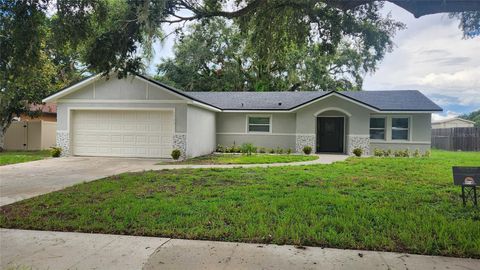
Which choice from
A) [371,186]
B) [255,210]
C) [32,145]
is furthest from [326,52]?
[32,145]

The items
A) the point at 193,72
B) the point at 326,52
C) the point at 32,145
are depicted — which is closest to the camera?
the point at 326,52

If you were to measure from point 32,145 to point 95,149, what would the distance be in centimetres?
815

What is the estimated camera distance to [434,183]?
8266mm

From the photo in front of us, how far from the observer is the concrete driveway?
7491 millimetres

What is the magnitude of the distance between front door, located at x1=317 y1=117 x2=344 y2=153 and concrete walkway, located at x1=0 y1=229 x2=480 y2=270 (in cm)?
1564

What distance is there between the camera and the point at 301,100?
65.9ft

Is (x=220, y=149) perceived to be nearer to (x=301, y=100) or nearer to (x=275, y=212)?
(x=301, y=100)

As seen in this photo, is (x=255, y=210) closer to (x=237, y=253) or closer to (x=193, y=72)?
(x=237, y=253)

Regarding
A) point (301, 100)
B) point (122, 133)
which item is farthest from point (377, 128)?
point (122, 133)

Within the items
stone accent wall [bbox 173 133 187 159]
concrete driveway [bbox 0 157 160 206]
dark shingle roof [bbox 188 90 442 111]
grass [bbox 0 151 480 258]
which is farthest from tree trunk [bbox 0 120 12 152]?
grass [bbox 0 151 480 258]

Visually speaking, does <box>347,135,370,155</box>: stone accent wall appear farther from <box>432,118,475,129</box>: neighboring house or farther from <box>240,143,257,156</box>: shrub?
<box>432,118,475,129</box>: neighboring house

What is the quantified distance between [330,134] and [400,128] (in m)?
3.88

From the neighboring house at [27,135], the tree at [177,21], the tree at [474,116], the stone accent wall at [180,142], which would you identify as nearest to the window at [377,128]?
the tree at [177,21]

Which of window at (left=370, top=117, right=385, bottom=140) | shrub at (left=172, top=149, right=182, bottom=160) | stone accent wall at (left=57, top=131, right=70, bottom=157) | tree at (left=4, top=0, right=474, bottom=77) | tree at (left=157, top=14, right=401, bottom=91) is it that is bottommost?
shrub at (left=172, top=149, right=182, bottom=160)
